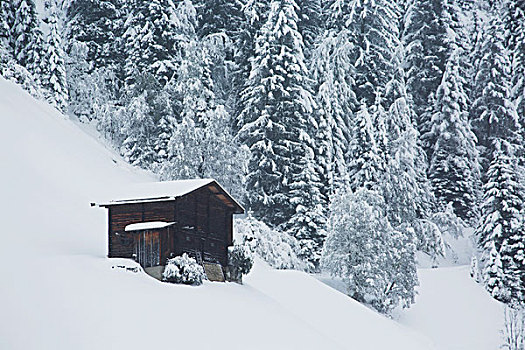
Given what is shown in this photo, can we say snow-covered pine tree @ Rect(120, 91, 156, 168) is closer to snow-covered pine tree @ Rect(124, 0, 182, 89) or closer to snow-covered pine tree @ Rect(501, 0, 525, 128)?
snow-covered pine tree @ Rect(124, 0, 182, 89)

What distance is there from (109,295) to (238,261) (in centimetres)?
824

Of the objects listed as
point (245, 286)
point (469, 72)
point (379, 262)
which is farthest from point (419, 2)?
point (245, 286)

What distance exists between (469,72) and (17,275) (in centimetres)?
5110

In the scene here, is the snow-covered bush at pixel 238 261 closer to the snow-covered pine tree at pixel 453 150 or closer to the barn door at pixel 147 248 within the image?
the barn door at pixel 147 248

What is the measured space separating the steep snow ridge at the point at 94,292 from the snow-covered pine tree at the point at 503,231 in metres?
12.5

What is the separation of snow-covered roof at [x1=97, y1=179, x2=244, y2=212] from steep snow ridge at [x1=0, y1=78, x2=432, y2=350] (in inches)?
79.3

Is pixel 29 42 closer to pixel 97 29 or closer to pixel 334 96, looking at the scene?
pixel 97 29

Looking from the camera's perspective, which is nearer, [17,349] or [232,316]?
[17,349]

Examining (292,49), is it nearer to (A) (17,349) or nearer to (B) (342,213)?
(B) (342,213)

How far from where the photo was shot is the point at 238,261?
87.4 ft

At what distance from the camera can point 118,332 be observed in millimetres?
17031

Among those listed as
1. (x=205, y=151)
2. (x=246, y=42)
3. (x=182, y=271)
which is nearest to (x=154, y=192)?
(x=182, y=271)

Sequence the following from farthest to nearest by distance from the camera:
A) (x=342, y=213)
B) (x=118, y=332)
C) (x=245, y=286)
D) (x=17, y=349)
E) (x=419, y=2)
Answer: (x=419, y=2) < (x=342, y=213) < (x=245, y=286) < (x=118, y=332) < (x=17, y=349)

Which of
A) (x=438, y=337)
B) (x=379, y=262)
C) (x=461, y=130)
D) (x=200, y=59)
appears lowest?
(x=438, y=337)
